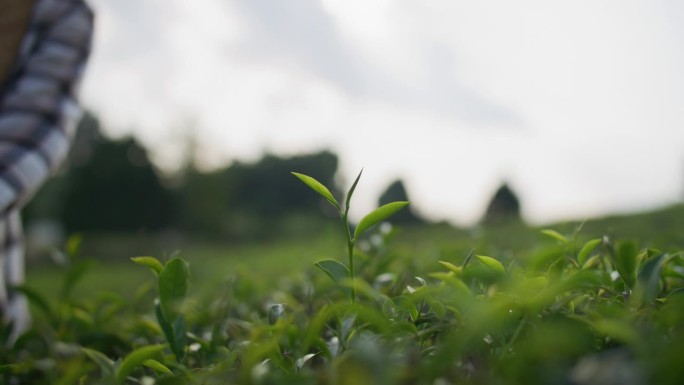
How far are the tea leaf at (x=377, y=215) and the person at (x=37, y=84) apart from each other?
1.02m

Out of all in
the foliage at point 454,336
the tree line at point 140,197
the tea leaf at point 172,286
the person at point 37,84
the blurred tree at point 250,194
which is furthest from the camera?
the blurred tree at point 250,194

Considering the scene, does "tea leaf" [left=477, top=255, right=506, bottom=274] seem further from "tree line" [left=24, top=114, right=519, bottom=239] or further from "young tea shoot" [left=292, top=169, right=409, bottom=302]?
"tree line" [left=24, top=114, right=519, bottom=239]

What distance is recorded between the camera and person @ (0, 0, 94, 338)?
1.35 meters

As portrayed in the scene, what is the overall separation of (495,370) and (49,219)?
35.3 meters

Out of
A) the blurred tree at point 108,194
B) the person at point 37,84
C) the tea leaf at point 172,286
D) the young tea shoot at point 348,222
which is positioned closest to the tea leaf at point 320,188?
the young tea shoot at point 348,222

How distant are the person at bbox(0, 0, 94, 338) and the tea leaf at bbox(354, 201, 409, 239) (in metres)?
1.02

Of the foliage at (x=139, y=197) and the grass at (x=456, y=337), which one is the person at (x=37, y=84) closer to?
the grass at (x=456, y=337)

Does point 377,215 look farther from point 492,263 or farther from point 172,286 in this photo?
point 172,286

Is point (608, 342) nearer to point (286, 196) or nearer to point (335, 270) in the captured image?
point (335, 270)

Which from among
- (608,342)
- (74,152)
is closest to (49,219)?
(74,152)

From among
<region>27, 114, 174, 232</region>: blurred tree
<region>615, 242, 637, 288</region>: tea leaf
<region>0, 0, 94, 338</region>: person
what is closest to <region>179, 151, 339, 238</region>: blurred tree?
<region>27, 114, 174, 232</region>: blurred tree

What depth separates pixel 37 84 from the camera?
149 cm

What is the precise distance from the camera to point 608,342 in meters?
0.51

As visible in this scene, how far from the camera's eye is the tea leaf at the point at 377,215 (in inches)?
23.7
